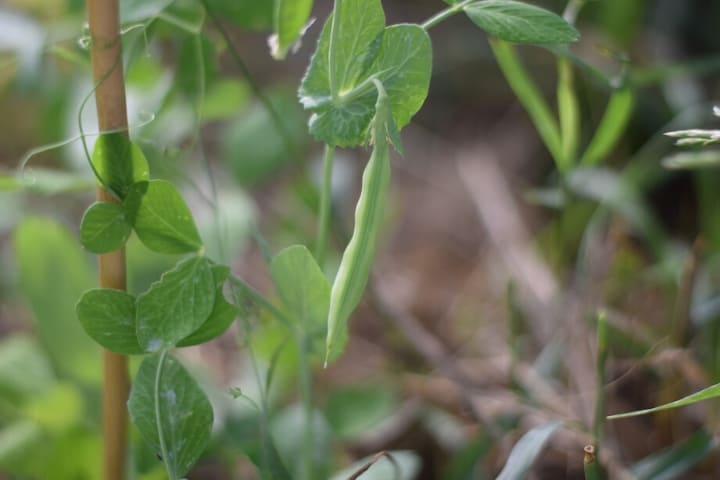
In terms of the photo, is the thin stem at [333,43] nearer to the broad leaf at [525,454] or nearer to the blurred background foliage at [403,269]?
the blurred background foliage at [403,269]

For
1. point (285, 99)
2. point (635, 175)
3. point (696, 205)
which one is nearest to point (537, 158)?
point (696, 205)

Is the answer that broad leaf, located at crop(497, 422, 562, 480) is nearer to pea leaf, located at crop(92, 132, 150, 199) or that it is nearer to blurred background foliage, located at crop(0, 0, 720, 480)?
blurred background foliage, located at crop(0, 0, 720, 480)

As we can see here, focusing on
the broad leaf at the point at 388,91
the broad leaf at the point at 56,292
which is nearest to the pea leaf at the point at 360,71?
the broad leaf at the point at 388,91

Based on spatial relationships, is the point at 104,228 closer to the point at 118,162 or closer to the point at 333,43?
the point at 118,162

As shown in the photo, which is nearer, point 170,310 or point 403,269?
point 170,310

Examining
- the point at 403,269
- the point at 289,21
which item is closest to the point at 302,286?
the point at 289,21

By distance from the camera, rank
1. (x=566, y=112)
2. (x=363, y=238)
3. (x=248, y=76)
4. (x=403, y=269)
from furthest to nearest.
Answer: (x=403, y=269)
(x=566, y=112)
(x=248, y=76)
(x=363, y=238)

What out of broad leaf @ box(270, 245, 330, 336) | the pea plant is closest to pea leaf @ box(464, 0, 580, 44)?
the pea plant
